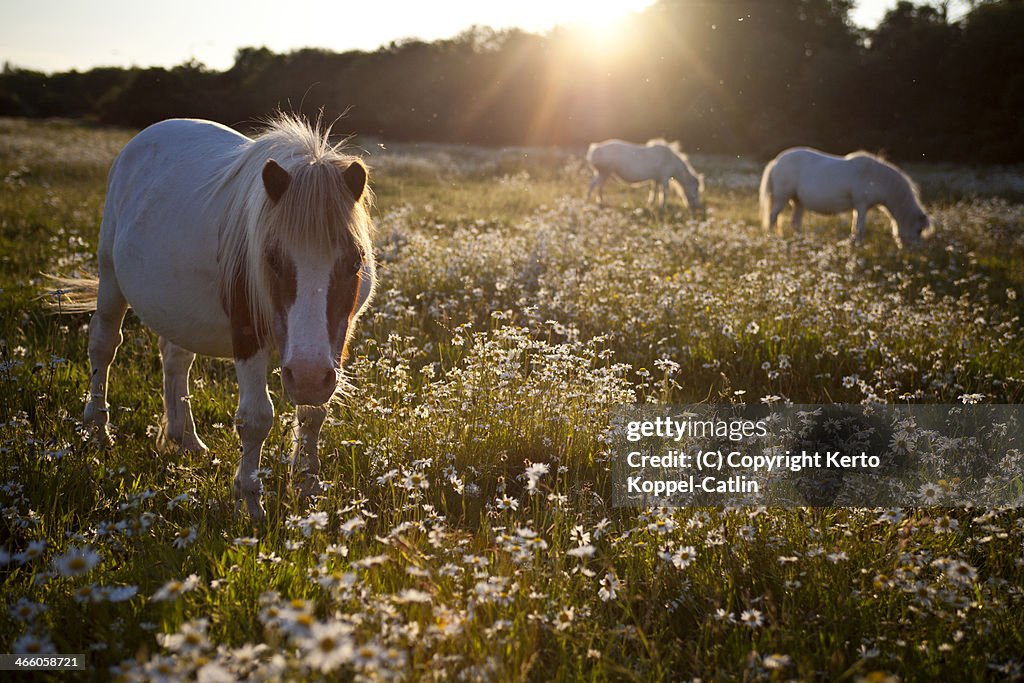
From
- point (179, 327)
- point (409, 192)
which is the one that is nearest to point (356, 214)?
point (179, 327)

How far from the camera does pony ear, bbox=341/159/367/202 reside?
3.38 metres

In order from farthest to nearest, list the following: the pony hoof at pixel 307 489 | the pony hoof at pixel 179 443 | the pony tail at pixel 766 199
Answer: the pony tail at pixel 766 199 < the pony hoof at pixel 179 443 < the pony hoof at pixel 307 489


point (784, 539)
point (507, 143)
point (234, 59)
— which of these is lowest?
point (784, 539)

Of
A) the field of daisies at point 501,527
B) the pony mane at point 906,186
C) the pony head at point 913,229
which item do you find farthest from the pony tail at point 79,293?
the pony mane at point 906,186

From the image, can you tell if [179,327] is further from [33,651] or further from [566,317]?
[566,317]

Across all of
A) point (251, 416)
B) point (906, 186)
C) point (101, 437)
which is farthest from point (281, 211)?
point (906, 186)

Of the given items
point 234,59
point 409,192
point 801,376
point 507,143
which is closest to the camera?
point 801,376

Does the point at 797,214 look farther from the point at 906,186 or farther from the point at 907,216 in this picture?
the point at 907,216

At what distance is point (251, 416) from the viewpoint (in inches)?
150

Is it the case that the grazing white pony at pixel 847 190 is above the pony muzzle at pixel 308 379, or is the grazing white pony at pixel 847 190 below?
above

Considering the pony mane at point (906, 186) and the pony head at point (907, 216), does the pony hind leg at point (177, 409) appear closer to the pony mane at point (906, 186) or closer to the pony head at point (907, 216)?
the pony head at point (907, 216)

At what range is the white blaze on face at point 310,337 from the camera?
3039 mm

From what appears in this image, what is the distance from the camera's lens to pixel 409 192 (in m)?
20.3

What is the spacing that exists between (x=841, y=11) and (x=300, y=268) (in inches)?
2526
